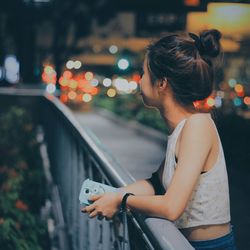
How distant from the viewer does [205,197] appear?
2.60 m

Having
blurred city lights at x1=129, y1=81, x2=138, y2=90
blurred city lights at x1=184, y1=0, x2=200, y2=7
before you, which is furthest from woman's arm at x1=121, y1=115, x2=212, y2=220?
blurred city lights at x1=129, y1=81, x2=138, y2=90

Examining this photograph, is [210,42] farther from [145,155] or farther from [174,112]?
[145,155]

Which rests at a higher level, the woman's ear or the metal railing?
the woman's ear

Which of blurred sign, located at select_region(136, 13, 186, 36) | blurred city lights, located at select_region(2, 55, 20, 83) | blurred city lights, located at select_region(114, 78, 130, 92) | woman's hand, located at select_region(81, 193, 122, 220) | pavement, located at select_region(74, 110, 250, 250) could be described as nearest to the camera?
woman's hand, located at select_region(81, 193, 122, 220)

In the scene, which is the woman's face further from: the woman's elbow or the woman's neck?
the woman's elbow

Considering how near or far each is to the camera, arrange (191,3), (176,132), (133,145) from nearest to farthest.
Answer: (176,132), (191,3), (133,145)

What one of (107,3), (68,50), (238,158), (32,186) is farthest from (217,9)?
(68,50)

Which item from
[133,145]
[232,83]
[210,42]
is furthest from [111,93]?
[210,42]

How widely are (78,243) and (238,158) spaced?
6889mm

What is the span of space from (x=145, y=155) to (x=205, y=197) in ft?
40.5

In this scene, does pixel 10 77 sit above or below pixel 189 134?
below

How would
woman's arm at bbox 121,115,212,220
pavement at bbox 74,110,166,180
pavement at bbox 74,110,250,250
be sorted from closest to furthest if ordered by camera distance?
woman's arm at bbox 121,115,212,220 → pavement at bbox 74,110,250,250 → pavement at bbox 74,110,166,180

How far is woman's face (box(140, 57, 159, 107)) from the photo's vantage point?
2705 mm

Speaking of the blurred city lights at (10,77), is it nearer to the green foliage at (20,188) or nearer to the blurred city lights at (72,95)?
the blurred city lights at (72,95)
